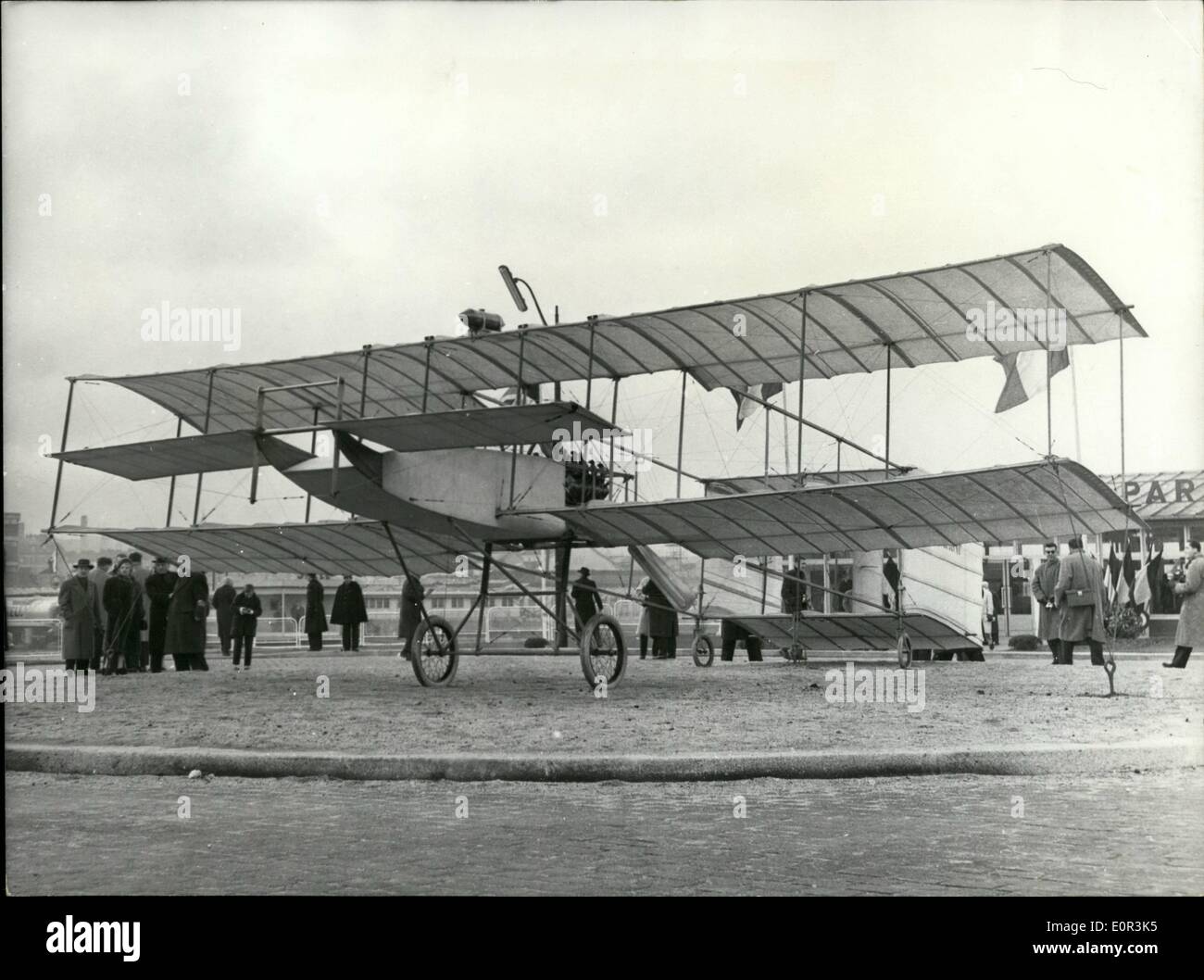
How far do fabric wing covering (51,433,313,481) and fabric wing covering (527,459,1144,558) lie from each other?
281 centimetres

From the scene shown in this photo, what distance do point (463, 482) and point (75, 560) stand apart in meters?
5.25

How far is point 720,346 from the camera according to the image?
11.7m

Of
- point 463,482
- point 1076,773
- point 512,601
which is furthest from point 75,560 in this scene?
point 512,601

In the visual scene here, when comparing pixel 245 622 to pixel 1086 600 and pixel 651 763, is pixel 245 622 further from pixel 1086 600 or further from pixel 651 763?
pixel 651 763

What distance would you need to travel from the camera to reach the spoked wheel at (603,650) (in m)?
→ 10.6

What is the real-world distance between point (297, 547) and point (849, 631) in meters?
7.42

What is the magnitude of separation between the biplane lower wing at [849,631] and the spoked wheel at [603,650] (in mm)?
4020

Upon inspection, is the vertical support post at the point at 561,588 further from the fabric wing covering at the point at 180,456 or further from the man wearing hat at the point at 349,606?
the man wearing hat at the point at 349,606

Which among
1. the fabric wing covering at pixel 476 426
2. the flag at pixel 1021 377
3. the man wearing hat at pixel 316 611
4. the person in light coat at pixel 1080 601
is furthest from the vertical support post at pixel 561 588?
the man wearing hat at pixel 316 611

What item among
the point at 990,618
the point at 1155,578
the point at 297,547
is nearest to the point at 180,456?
the point at 297,547

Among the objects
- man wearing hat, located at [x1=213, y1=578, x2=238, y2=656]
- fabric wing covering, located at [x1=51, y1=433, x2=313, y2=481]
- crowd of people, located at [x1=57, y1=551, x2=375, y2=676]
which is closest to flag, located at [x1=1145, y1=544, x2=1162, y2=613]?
fabric wing covering, located at [x1=51, y1=433, x2=313, y2=481]

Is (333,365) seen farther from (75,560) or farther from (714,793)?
(714,793)

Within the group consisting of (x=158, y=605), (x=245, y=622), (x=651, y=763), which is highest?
(x=158, y=605)

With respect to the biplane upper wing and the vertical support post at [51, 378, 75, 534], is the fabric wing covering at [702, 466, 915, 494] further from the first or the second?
the vertical support post at [51, 378, 75, 534]
